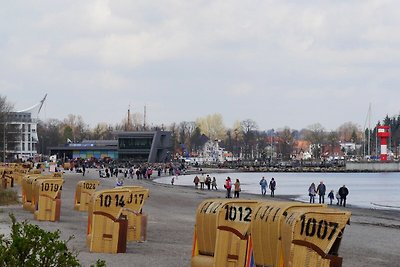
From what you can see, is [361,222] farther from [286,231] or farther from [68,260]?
[68,260]

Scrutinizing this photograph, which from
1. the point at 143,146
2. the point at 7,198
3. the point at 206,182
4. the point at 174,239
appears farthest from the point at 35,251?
the point at 143,146

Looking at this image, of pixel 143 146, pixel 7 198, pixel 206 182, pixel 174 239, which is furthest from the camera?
pixel 143 146

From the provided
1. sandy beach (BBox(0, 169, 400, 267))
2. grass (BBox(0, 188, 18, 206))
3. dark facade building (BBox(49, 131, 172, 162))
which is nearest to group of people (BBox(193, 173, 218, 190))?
sandy beach (BBox(0, 169, 400, 267))

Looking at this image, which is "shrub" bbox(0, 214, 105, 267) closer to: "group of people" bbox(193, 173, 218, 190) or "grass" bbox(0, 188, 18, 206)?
"grass" bbox(0, 188, 18, 206)

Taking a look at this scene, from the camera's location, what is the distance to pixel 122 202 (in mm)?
21141

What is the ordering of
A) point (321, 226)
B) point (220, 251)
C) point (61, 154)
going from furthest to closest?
point (61, 154)
point (220, 251)
point (321, 226)

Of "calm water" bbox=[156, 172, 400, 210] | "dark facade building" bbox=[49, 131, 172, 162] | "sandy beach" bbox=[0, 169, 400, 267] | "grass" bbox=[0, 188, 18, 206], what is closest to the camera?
"sandy beach" bbox=[0, 169, 400, 267]

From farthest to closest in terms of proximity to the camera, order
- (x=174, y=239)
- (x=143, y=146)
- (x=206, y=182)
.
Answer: (x=143, y=146) → (x=206, y=182) → (x=174, y=239)

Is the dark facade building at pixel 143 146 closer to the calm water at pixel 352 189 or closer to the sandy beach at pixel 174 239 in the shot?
the calm water at pixel 352 189

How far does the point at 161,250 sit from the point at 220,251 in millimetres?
6856

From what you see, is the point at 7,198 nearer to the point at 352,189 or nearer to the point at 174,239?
the point at 174,239

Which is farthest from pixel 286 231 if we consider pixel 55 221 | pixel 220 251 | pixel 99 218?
pixel 55 221

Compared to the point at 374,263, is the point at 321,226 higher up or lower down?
higher up

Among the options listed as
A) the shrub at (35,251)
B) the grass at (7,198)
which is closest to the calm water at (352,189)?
the grass at (7,198)
